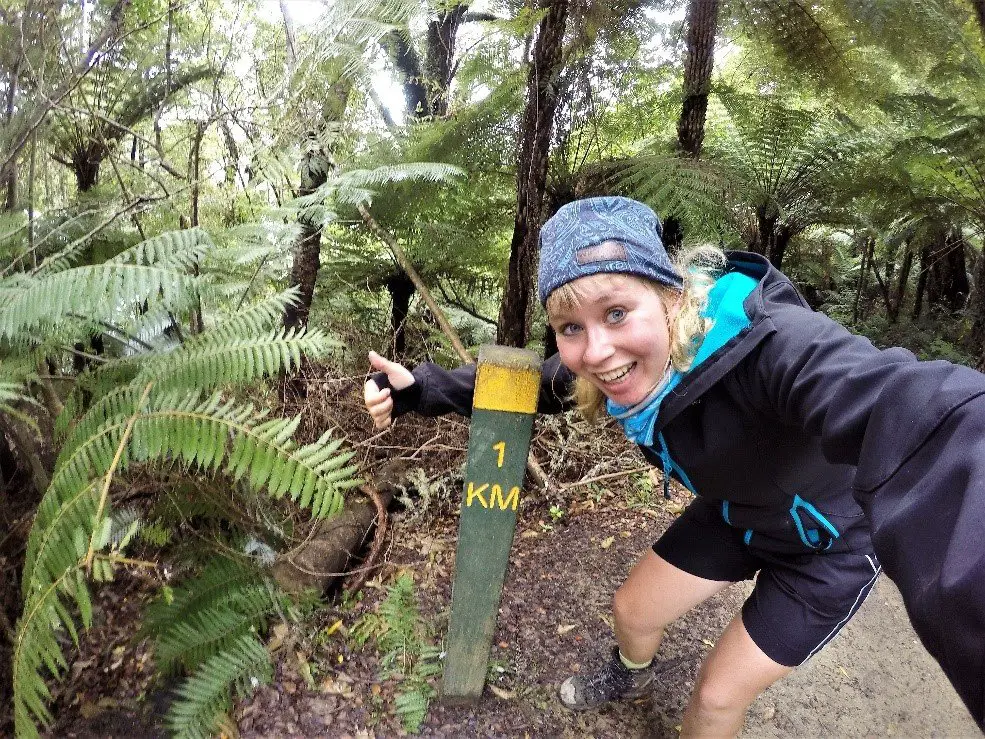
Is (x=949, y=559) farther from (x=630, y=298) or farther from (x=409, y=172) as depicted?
(x=409, y=172)

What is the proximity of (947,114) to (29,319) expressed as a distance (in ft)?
→ 16.7

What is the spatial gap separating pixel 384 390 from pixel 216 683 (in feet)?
4.26

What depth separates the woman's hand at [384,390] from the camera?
1858 millimetres

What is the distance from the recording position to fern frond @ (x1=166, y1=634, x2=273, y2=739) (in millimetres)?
2016

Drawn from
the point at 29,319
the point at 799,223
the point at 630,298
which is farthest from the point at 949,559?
the point at 799,223

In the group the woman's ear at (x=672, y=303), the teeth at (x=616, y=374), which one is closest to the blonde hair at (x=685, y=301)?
the woman's ear at (x=672, y=303)

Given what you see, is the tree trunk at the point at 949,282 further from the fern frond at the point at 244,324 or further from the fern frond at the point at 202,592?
the fern frond at the point at 202,592

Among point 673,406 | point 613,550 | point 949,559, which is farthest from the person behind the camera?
point 613,550

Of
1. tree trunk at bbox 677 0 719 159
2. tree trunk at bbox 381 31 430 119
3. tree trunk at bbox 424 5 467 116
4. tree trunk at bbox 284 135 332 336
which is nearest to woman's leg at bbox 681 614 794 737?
tree trunk at bbox 284 135 332 336

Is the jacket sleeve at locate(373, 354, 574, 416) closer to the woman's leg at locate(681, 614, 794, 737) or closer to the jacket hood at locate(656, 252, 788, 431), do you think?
the jacket hood at locate(656, 252, 788, 431)

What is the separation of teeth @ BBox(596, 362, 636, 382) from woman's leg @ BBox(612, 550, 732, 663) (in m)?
0.93

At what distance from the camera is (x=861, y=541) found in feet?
5.44

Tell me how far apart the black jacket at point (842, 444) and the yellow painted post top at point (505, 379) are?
0.62 ft

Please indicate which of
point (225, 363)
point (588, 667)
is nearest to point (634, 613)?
point (588, 667)
